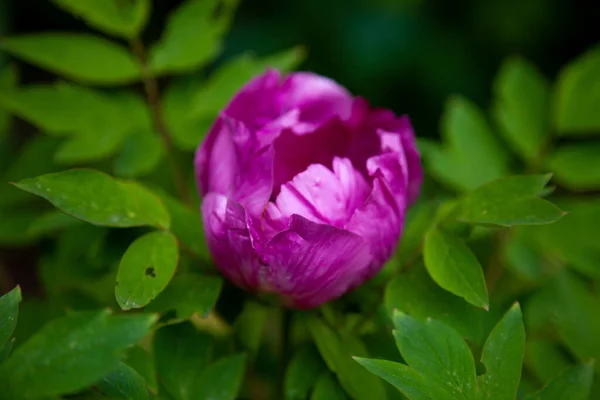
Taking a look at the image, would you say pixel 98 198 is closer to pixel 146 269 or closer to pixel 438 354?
pixel 146 269

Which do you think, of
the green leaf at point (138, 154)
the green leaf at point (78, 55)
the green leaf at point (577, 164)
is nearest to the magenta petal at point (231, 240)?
the green leaf at point (138, 154)

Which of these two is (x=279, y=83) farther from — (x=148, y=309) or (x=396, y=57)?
(x=396, y=57)

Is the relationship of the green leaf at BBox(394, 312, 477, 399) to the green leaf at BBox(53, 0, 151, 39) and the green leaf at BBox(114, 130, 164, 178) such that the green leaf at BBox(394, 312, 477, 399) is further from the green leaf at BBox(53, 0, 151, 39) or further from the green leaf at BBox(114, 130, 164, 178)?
the green leaf at BBox(53, 0, 151, 39)

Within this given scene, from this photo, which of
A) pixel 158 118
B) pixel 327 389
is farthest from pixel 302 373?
pixel 158 118

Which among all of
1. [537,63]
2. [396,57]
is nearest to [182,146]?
[396,57]

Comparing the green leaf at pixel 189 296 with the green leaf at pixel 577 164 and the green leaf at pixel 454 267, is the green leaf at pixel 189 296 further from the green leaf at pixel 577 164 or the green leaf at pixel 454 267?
the green leaf at pixel 577 164

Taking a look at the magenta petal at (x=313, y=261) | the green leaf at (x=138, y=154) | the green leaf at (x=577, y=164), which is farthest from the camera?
the green leaf at (x=577, y=164)

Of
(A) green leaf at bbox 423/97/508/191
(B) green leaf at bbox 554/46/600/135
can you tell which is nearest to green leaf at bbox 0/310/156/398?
(A) green leaf at bbox 423/97/508/191
